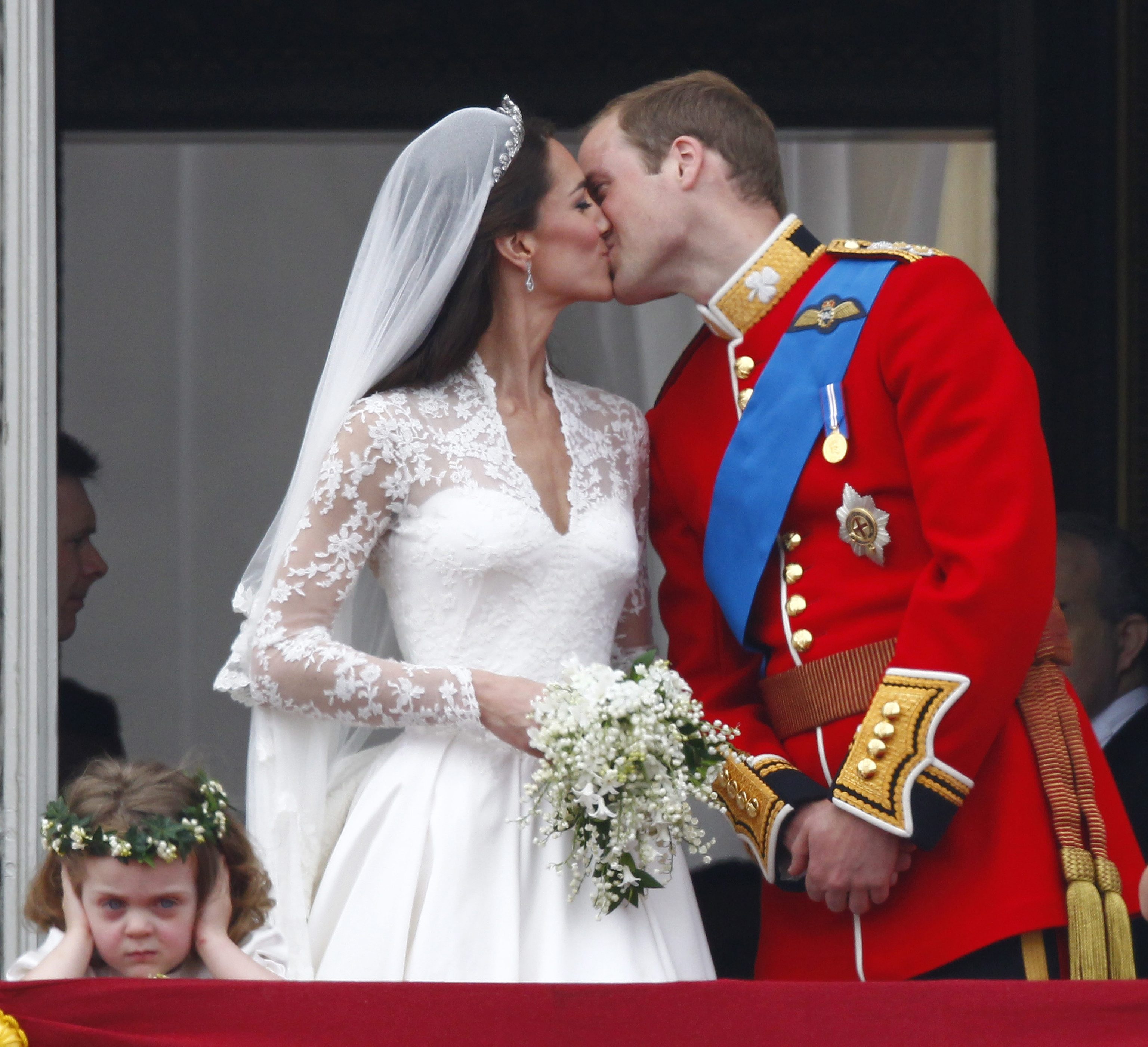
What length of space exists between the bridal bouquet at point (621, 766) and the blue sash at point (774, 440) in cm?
32

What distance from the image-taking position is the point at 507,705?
250 cm

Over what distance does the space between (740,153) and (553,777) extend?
1176mm

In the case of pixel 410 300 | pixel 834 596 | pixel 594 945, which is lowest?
pixel 594 945

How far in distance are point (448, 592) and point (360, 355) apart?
0.41 metres

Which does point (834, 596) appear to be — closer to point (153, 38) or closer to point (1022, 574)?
point (1022, 574)

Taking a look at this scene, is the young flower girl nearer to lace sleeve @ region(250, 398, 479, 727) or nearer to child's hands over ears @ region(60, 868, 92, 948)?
child's hands over ears @ region(60, 868, 92, 948)

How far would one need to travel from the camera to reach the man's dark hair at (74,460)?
13.1 ft

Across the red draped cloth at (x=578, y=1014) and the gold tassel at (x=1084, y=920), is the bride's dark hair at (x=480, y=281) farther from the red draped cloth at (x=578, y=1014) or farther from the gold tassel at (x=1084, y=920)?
the gold tassel at (x=1084, y=920)

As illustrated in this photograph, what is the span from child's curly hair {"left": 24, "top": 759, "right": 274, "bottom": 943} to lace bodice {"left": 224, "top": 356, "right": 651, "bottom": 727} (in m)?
0.21

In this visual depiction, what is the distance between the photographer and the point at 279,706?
260cm

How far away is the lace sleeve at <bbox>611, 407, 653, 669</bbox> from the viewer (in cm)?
290

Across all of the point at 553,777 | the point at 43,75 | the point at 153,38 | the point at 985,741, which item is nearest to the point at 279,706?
the point at 553,777

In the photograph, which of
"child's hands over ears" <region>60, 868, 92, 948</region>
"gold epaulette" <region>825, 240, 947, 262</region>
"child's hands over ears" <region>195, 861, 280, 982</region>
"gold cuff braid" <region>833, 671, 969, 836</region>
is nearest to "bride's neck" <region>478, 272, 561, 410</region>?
"gold epaulette" <region>825, 240, 947, 262</region>

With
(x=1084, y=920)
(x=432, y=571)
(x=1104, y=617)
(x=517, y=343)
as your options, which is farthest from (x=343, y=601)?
(x=1104, y=617)
